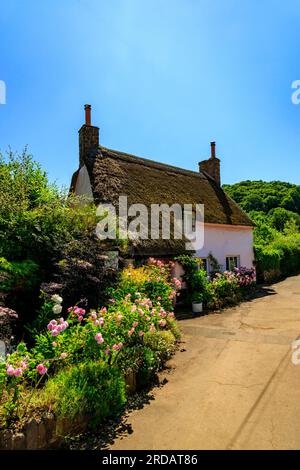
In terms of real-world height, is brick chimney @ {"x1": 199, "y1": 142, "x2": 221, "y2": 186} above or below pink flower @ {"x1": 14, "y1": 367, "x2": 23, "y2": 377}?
above

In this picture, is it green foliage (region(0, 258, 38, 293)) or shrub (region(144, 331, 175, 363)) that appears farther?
shrub (region(144, 331, 175, 363))

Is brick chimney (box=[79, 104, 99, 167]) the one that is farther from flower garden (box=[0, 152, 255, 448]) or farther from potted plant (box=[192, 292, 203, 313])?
potted plant (box=[192, 292, 203, 313])

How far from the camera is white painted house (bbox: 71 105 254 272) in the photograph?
12.8 m

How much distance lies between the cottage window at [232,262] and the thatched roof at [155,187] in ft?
6.64

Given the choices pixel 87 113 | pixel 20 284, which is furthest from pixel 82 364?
pixel 87 113

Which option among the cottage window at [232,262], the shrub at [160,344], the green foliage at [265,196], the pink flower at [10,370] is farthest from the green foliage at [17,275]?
the green foliage at [265,196]

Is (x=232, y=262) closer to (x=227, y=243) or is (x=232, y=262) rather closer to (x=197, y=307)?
(x=227, y=243)

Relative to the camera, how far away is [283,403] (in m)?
4.74

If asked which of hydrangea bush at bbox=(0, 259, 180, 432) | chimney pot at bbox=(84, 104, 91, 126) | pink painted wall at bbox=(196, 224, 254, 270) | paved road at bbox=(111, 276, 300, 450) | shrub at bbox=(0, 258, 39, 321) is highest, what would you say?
chimney pot at bbox=(84, 104, 91, 126)

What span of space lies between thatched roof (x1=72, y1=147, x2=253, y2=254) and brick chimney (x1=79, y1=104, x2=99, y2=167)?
0.41 meters

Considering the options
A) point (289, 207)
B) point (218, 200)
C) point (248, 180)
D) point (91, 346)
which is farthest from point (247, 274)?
point (248, 180)

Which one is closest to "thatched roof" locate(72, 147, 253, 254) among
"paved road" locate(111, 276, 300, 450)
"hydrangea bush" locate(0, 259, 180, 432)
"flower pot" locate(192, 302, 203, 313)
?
"flower pot" locate(192, 302, 203, 313)

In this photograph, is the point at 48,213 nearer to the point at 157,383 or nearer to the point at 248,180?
the point at 157,383

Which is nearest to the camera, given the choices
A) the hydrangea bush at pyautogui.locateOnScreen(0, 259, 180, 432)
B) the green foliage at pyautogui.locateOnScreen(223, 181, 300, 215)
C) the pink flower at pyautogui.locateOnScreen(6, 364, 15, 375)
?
the pink flower at pyautogui.locateOnScreen(6, 364, 15, 375)
